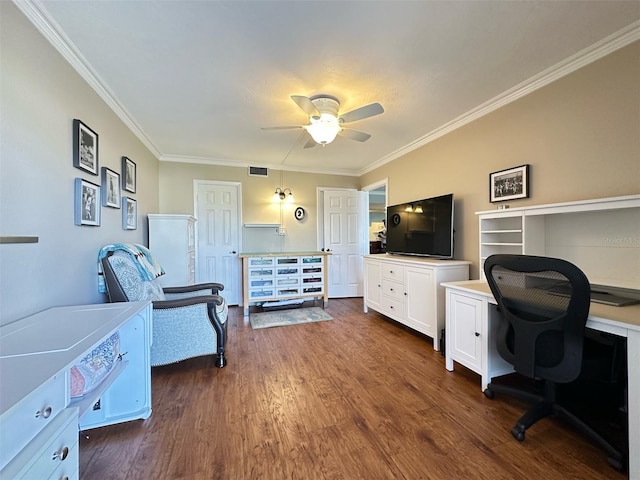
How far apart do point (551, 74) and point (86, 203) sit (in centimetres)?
369

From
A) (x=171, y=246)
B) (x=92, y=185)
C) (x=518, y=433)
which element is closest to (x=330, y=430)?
(x=518, y=433)

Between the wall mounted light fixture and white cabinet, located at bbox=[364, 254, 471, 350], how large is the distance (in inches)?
75.7

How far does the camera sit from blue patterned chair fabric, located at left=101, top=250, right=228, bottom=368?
200 centimetres

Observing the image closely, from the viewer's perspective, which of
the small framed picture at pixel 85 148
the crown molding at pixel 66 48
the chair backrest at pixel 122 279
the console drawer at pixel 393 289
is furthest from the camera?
the console drawer at pixel 393 289

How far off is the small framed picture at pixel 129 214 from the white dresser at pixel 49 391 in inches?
55.5

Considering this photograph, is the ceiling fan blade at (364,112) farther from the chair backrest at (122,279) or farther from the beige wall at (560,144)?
the chair backrest at (122,279)

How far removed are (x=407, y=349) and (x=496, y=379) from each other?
30.5 inches

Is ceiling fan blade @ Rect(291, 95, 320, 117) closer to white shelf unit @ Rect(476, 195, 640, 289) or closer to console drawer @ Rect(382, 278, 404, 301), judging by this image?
white shelf unit @ Rect(476, 195, 640, 289)

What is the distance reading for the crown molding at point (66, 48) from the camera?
1415 millimetres

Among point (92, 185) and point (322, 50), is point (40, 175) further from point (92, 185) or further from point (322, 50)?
point (322, 50)

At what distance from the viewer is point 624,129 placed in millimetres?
1716

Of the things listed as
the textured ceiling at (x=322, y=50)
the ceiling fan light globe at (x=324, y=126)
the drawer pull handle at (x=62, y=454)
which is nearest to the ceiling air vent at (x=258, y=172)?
the textured ceiling at (x=322, y=50)

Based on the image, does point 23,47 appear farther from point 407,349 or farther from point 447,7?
point 407,349

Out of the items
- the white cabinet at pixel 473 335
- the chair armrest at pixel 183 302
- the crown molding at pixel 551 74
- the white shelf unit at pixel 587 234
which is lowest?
the white cabinet at pixel 473 335
